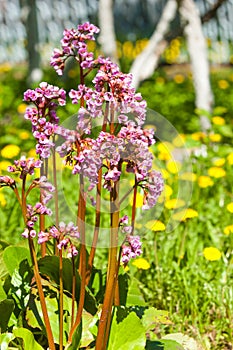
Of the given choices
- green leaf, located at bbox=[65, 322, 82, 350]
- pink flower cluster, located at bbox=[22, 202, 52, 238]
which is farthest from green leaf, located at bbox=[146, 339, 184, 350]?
pink flower cluster, located at bbox=[22, 202, 52, 238]

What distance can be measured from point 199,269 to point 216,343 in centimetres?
46

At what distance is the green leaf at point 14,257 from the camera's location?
83.0 inches

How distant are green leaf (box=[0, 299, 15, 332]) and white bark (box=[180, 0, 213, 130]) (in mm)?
3284

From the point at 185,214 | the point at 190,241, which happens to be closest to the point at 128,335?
the point at 185,214

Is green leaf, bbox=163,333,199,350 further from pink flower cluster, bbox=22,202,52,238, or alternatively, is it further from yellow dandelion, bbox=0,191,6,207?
yellow dandelion, bbox=0,191,6,207

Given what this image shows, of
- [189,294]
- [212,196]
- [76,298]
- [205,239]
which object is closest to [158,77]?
[212,196]

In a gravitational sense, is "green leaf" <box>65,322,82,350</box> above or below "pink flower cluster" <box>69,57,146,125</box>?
below

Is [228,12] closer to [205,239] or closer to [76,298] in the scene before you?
[205,239]

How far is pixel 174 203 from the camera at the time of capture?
3.35 meters

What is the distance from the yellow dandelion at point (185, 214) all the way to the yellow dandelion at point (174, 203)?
0.15 ft

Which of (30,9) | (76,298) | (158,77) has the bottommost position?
(76,298)

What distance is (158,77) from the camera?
797 cm

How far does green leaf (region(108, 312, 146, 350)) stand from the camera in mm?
1977

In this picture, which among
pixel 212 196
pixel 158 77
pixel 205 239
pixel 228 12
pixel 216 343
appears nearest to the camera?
pixel 216 343
